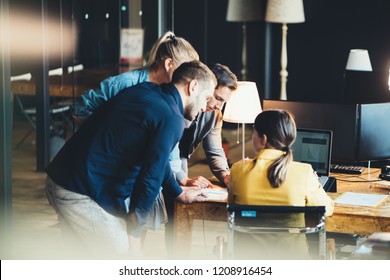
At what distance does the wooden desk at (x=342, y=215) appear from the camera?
4.36 meters

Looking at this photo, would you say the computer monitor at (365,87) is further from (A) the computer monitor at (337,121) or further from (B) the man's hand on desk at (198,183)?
(B) the man's hand on desk at (198,183)

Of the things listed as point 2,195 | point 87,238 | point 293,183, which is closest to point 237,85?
point 293,183

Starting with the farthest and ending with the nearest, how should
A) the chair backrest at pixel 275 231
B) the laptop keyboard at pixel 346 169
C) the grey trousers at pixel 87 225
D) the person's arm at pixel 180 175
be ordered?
the laptop keyboard at pixel 346 169, the person's arm at pixel 180 175, the grey trousers at pixel 87 225, the chair backrest at pixel 275 231

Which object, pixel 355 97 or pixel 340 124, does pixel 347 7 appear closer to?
pixel 355 97

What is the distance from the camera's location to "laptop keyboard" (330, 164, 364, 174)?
17.7ft

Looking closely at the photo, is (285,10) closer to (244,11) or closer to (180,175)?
(244,11)

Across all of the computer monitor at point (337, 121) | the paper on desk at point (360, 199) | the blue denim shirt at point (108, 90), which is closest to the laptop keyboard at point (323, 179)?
the paper on desk at point (360, 199)

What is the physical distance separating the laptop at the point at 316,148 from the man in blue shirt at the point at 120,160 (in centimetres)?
128

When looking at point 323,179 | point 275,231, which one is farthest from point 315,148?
point 275,231

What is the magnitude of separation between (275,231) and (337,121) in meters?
1.76

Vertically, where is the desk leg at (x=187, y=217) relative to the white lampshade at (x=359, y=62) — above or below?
below

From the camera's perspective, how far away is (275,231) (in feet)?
12.1

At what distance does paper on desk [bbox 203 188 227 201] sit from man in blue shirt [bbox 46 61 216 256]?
84 cm

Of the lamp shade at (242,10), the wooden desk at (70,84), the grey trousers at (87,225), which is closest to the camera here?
the grey trousers at (87,225)
